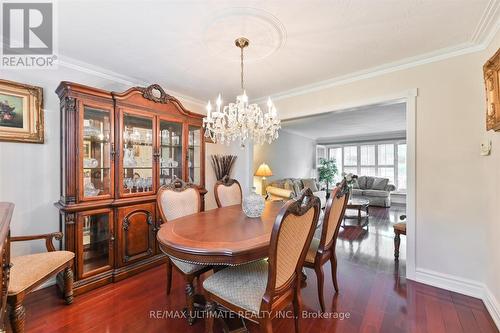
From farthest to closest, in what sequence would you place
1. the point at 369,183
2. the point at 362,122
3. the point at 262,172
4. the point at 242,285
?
the point at 369,183 < the point at 362,122 < the point at 262,172 < the point at 242,285

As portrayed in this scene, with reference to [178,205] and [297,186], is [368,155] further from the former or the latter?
[178,205]

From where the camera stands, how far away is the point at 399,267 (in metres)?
2.61

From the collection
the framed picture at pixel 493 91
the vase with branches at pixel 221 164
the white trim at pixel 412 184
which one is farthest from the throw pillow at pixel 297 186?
the framed picture at pixel 493 91

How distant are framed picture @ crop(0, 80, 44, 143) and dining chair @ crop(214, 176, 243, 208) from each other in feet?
6.05

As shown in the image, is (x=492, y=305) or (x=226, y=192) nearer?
(x=492, y=305)

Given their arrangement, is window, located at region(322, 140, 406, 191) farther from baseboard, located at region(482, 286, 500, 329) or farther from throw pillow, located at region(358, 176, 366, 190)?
baseboard, located at region(482, 286, 500, 329)

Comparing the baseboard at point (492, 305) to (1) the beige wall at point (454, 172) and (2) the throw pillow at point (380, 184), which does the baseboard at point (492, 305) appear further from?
(2) the throw pillow at point (380, 184)

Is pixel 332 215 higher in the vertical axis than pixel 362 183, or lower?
higher

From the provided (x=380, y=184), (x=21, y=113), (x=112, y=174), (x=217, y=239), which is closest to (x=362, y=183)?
(x=380, y=184)

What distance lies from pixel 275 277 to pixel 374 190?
6.50 meters

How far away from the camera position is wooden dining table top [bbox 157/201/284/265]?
1272 mm

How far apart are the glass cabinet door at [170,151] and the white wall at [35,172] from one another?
3.32ft

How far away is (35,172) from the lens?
2.14 m

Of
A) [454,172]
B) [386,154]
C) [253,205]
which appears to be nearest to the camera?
[253,205]
